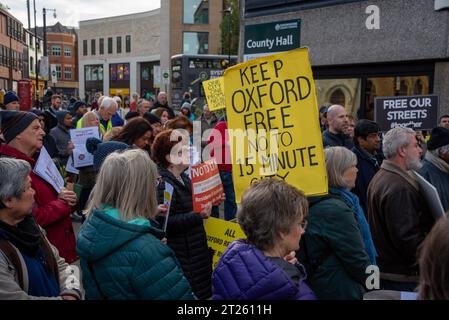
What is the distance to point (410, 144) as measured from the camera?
448 centimetres

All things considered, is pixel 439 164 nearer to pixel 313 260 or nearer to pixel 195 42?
pixel 313 260

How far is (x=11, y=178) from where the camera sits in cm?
288

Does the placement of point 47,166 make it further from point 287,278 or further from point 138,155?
point 287,278

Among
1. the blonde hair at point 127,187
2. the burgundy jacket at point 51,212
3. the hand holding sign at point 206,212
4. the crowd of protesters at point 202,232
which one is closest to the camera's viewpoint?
the crowd of protesters at point 202,232

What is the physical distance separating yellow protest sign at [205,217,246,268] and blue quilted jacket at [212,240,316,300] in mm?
1790

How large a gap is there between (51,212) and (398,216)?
2.57 meters

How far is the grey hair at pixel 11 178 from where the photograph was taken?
2.83m

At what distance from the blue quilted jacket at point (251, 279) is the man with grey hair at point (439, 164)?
9.37ft

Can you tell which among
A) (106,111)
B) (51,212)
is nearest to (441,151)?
(51,212)

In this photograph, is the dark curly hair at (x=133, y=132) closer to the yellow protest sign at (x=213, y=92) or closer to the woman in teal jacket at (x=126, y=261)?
the woman in teal jacket at (x=126, y=261)

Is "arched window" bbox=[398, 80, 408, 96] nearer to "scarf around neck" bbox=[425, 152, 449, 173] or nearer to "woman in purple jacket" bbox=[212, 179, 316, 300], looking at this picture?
"scarf around neck" bbox=[425, 152, 449, 173]

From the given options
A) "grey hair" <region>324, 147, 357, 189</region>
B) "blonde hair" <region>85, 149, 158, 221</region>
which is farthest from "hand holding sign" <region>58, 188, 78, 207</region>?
"grey hair" <region>324, 147, 357, 189</region>

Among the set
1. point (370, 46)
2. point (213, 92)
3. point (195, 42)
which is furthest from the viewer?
point (195, 42)

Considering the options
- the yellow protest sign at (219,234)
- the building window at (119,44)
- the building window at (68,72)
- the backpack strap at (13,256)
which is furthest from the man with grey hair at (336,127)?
the building window at (68,72)
